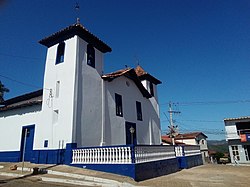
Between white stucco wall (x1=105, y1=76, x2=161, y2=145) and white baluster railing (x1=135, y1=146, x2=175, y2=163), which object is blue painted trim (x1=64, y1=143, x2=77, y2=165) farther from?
white baluster railing (x1=135, y1=146, x2=175, y2=163)

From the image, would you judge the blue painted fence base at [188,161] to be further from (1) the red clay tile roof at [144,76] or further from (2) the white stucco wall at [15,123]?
(2) the white stucco wall at [15,123]

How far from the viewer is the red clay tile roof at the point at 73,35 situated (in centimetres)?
1265

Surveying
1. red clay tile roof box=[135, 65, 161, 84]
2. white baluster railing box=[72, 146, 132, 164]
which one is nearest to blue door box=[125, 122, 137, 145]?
white baluster railing box=[72, 146, 132, 164]

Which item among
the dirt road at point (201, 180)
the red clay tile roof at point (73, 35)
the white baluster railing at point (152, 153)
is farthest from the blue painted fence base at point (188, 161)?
the red clay tile roof at point (73, 35)

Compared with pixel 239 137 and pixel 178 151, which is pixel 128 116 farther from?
pixel 239 137

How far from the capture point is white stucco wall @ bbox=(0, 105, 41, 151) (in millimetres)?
13180

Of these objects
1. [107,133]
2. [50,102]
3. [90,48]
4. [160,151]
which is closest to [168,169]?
[160,151]

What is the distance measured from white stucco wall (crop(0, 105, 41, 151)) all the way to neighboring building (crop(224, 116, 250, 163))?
23.6m

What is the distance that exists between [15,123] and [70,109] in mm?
5882

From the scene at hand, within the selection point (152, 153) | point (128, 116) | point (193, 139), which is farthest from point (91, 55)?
point (193, 139)

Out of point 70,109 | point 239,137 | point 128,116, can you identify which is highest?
point 128,116

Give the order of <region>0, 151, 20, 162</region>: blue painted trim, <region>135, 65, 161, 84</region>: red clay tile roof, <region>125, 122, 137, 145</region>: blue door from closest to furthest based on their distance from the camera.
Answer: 1. <region>0, 151, 20, 162</region>: blue painted trim
2. <region>125, 122, 137, 145</region>: blue door
3. <region>135, 65, 161, 84</region>: red clay tile roof

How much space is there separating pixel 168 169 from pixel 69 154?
5330mm

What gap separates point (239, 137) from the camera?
82.6 feet
